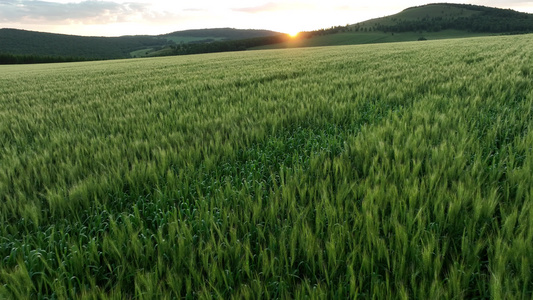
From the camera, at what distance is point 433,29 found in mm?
107062

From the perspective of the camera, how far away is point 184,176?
2031 millimetres

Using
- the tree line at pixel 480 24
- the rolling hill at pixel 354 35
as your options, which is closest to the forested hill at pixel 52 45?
the rolling hill at pixel 354 35

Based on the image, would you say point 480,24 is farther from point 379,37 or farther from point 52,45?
point 52,45

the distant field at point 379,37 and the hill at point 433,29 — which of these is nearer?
the distant field at point 379,37

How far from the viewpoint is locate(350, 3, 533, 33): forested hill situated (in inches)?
4045

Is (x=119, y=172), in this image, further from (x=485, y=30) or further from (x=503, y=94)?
(x=485, y=30)

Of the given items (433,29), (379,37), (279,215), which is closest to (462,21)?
(433,29)

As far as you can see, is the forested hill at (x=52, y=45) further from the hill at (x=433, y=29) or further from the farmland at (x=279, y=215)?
the farmland at (x=279, y=215)

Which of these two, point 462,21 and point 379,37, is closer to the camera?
point 379,37

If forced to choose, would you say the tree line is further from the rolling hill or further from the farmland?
the farmland

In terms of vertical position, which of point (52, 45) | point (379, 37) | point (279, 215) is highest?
point (52, 45)

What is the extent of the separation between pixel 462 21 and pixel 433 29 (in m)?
16.6

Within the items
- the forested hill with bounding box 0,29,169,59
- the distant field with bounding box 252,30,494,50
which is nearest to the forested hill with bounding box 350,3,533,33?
the distant field with bounding box 252,30,494,50

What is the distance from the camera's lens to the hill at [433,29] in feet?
311
